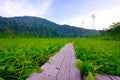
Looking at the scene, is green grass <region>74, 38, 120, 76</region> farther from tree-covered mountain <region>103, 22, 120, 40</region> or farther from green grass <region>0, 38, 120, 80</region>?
tree-covered mountain <region>103, 22, 120, 40</region>

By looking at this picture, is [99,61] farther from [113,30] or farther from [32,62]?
[113,30]

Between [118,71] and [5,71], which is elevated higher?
[5,71]

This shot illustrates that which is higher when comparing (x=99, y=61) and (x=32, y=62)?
(x=32, y=62)

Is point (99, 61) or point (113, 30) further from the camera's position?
point (113, 30)

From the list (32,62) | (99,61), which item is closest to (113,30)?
(99,61)

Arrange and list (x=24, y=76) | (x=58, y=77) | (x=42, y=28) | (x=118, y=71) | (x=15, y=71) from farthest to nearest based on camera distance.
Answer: (x=42, y=28), (x=118, y=71), (x=58, y=77), (x=15, y=71), (x=24, y=76)

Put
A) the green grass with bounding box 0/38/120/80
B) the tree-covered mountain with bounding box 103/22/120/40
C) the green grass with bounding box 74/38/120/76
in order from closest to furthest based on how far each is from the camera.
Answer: the green grass with bounding box 0/38/120/80, the green grass with bounding box 74/38/120/76, the tree-covered mountain with bounding box 103/22/120/40

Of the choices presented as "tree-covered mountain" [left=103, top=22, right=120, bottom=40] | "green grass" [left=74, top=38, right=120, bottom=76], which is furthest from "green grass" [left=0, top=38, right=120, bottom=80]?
"tree-covered mountain" [left=103, top=22, right=120, bottom=40]

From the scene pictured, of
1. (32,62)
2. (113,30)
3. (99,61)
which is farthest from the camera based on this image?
(113,30)

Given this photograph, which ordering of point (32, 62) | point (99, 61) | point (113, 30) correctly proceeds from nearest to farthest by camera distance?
point (32, 62), point (99, 61), point (113, 30)

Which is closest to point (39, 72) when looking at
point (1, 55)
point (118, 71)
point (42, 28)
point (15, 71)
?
point (15, 71)

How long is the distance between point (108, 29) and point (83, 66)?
133 ft

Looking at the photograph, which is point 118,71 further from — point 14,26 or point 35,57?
point 14,26

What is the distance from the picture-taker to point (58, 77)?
1.72 meters
